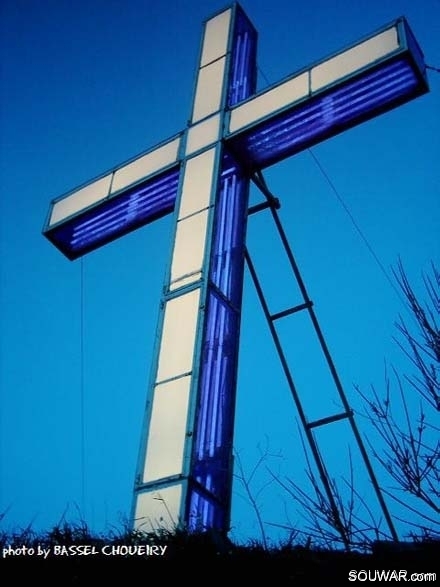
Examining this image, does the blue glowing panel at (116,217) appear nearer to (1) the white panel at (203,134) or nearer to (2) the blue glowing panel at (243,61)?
(1) the white panel at (203,134)

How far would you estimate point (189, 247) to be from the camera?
21.8 feet

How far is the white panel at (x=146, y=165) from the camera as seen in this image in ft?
26.2

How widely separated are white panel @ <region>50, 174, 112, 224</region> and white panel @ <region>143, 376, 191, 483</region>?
11.2ft

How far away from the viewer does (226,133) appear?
755 centimetres

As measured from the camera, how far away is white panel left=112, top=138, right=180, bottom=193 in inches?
314

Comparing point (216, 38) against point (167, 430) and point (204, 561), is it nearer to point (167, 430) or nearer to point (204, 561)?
point (167, 430)

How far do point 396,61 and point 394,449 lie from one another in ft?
13.2

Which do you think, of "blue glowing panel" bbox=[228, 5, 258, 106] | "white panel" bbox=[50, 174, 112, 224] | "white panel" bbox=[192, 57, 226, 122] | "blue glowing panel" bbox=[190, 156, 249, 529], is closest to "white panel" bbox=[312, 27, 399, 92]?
"blue glowing panel" bbox=[228, 5, 258, 106]

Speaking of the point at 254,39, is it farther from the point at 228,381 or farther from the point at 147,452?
the point at 147,452

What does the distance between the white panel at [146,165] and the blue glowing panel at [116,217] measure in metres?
0.13

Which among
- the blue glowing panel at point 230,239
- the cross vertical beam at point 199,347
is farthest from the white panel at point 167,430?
the blue glowing panel at point 230,239

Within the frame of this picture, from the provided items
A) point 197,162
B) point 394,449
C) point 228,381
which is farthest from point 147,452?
point 197,162

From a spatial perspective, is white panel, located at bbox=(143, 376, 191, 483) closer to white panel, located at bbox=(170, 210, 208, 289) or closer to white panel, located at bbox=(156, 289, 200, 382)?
white panel, located at bbox=(156, 289, 200, 382)

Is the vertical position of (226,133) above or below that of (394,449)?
above
